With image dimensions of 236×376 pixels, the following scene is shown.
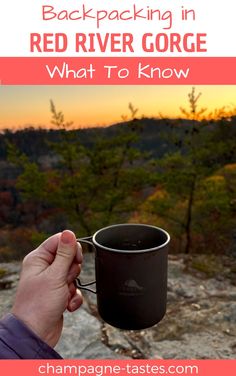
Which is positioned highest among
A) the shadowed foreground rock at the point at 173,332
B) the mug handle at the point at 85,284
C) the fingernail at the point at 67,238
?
the fingernail at the point at 67,238

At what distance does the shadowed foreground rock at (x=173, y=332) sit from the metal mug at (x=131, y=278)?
1.94 metres

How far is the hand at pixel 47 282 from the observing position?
1834mm

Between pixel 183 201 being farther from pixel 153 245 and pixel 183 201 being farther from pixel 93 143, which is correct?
pixel 153 245

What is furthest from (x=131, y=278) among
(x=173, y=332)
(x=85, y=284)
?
(x=173, y=332)

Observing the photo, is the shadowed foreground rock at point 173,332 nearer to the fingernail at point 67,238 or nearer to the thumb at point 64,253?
the thumb at point 64,253

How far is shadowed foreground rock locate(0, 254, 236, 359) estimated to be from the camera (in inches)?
142

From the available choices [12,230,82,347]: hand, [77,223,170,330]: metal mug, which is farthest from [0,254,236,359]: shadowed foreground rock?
[77,223,170,330]: metal mug

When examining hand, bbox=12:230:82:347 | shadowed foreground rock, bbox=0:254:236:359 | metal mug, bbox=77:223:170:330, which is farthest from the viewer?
shadowed foreground rock, bbox=0:254:236:359

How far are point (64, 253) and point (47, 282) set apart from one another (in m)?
0.16

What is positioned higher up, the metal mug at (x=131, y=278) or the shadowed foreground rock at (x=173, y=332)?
the metal mug at (x=131, y=278)

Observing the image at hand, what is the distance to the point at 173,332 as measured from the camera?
3.96 m

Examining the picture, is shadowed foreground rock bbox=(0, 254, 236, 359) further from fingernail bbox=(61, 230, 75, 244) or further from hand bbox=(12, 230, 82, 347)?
fingernail bbox=(61, 230, 75, 244)

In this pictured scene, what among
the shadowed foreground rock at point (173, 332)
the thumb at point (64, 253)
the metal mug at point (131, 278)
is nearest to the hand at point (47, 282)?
the thumb at point (64, 253)

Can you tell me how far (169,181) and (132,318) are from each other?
524 cm
